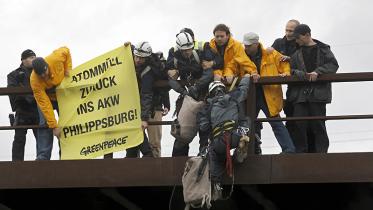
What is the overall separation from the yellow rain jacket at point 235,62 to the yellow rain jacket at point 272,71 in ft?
0.81

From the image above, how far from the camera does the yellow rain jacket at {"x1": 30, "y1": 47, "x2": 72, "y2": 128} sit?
1188cm

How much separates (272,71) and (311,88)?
0.58 meters

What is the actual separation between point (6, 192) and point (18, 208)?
1.43 feet

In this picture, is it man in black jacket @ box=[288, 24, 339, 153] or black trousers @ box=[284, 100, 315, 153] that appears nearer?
man in black jacket @ box=[288, 24, 339, 153]

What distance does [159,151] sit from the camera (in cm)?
1234

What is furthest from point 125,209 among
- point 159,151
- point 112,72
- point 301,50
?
point 301,50

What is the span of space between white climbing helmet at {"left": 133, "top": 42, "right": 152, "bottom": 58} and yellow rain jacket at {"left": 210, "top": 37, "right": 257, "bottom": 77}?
2.60 ft

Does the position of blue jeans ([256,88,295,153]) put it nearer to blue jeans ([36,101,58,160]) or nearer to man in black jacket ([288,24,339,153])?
man in black jacket ([288,24,339,153])

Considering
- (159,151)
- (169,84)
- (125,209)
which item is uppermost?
(169,84)

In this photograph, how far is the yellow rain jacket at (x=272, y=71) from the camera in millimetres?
11727

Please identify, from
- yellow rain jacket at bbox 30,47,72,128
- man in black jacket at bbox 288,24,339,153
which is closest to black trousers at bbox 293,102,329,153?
man in black jacket at bbox 288,24,339,153

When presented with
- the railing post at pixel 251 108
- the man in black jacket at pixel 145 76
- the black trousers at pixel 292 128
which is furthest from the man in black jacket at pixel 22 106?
the black trousers at pixel 292 128

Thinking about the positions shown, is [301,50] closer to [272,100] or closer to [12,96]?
[272,100]

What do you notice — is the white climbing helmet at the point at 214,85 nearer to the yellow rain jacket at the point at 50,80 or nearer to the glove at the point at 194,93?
the glove at the point at 194,93
